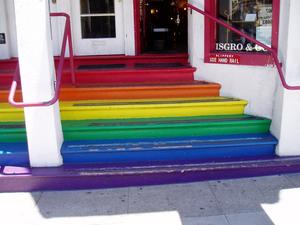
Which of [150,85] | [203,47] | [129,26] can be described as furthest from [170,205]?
[129,26]

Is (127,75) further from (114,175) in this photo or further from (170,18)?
(170,18)

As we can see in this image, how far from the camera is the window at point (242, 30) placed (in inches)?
165

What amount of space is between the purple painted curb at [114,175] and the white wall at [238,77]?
845mm

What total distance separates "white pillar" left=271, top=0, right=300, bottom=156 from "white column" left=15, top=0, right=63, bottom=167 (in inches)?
89.7

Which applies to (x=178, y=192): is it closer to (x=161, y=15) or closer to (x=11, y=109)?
(x=11, y=109)

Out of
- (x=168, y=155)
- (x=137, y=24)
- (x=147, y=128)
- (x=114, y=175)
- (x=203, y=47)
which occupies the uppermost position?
(x=137, y=24)

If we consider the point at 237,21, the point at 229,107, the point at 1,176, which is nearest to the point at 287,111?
the point at 229,107

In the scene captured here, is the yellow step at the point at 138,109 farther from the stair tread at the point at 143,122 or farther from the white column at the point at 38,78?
the white column at the point at 38,78

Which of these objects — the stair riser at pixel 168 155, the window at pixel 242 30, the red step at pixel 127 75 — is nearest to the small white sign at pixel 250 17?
the window at pixel 242 30

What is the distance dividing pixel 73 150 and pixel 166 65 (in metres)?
2.20

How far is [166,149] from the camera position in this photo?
12.5ft

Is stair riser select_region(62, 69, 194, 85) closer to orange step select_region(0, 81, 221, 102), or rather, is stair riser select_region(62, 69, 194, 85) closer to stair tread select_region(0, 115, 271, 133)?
orange step select_region(0, 81, 221, 102)

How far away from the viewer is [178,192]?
357 cm

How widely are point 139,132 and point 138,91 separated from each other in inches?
30.0
